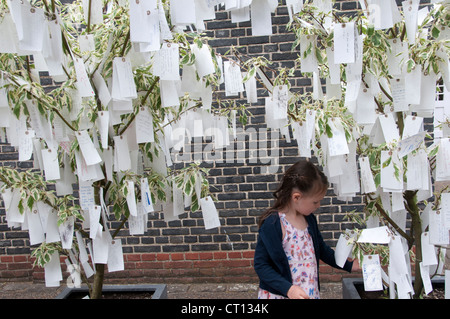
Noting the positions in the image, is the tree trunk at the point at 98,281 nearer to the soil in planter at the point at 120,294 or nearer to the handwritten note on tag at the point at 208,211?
the soil in planter at the point at 120,294

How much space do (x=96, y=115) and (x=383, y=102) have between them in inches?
54.2

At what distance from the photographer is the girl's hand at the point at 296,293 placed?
1735 millimetres

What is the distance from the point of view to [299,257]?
2002 millimetres

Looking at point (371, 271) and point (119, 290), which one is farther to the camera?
point (119, 290)

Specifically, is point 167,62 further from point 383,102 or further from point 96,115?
point 383,102

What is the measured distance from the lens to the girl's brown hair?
6.43 feet

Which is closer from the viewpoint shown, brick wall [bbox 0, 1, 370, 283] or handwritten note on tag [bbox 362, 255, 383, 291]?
handwritten note on tag [bbox 362, 255, 383, 291]

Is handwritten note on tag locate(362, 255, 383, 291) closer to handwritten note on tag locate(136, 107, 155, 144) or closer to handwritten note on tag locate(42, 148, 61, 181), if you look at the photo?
handwritten note on tag locate(136, 107, 155, 144)

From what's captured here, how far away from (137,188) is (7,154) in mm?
2384

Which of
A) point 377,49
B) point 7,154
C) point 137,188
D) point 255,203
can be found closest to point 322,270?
point 255,203

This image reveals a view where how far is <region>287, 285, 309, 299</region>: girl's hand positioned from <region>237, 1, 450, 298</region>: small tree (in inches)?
11.7

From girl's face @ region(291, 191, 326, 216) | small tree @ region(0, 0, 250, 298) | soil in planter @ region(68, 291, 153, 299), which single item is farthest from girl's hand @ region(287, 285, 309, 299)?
soil in planter @ region(68, 291, 153, 299)

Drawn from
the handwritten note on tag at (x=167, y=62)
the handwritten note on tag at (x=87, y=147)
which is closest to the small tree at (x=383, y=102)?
the handwritten note on tag at (x=167, y=62)

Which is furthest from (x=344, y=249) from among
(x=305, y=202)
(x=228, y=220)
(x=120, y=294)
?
(x=228, y=220)
